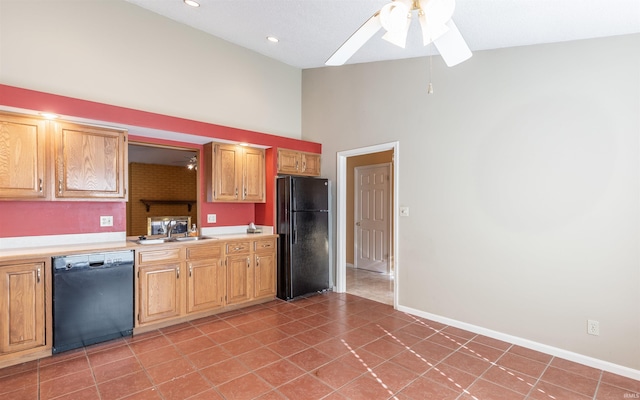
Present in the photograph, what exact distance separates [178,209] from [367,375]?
9.69ft

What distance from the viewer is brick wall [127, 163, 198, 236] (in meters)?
3.68

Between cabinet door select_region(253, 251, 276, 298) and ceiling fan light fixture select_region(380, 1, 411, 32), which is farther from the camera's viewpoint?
cabinet door select_region(253, 251, 276, 298)

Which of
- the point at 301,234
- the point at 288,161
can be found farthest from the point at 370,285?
the point at 288,161

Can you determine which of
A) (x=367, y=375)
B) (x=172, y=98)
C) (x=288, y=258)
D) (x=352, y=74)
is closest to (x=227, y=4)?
(x=172, y=98)

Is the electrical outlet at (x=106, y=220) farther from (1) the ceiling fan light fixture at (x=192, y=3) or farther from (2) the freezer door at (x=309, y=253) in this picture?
(1) the ceiling fan light fixture at (x=192, y=3)

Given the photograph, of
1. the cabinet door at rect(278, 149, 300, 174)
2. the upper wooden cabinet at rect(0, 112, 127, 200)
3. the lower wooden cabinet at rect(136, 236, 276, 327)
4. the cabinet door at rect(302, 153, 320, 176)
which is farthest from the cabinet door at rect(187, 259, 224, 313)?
the cabinet door at rect(302, 153, 320, 176)

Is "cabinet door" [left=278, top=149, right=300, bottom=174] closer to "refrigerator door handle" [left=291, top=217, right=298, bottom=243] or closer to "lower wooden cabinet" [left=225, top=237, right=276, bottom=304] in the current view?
"refrigerator door handle" [left=291, top=217, right=298, bottom=243]

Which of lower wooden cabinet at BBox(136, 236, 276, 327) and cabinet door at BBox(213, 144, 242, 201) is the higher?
cabinet door at BBox(213, 144, 242, 201)

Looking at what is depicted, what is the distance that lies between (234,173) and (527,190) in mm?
3348

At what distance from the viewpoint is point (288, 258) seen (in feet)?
14.1

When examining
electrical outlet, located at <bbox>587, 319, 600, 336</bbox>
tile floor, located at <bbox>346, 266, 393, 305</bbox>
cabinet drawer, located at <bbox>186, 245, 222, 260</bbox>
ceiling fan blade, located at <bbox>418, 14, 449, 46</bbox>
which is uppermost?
ceiling fan blade, located at <bbox>418, 14, 449, 46</bbox>

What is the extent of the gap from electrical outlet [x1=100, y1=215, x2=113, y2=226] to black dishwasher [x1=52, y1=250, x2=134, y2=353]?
0.60 metres

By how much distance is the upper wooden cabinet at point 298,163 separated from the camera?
177 inches

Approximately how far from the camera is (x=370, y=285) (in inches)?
204
